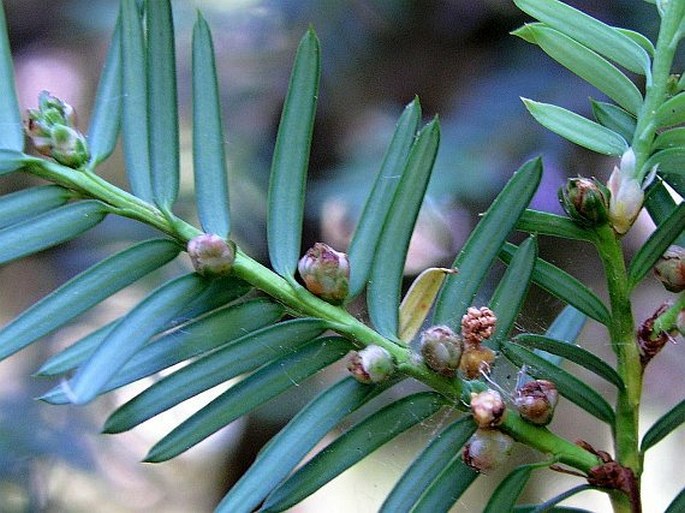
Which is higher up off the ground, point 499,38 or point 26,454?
point 499,38

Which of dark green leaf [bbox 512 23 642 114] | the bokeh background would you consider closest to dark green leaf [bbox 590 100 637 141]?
dark green leaf [bbox 512 23 642 114]

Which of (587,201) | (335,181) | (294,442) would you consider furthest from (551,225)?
(335,181)

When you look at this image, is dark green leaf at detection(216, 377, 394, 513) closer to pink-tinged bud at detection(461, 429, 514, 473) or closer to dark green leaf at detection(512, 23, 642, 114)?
pink-tinged bud at detection(461, 429, 514, 473)

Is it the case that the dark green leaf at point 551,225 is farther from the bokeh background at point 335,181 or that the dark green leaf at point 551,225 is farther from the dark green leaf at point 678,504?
the bokeh background at point 335,181

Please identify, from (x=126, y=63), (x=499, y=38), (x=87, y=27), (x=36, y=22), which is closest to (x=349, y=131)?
(x=499, y=38)

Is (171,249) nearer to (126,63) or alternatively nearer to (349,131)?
(126,63)

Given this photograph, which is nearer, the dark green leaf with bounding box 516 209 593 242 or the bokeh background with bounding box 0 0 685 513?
the dark green leaf with bounding box 516 209 593 242

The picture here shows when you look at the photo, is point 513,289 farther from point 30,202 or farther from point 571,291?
point 30,202

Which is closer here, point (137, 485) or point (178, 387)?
point (178, 387)
